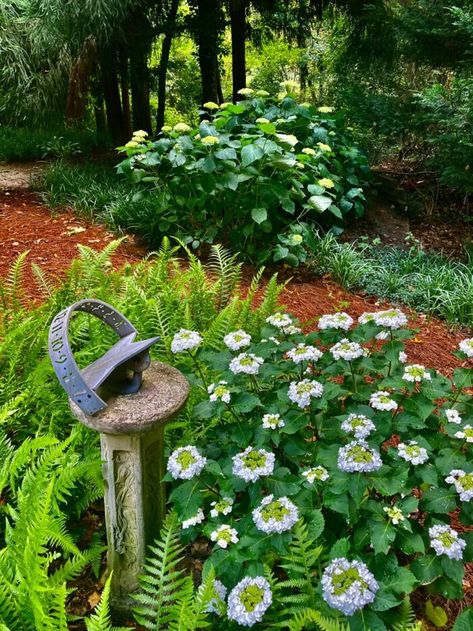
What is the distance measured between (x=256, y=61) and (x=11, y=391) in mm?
12658

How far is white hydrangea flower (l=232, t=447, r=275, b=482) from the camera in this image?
53.0 inches

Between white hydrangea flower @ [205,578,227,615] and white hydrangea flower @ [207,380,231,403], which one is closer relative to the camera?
white hydrangea flower @ [205,578,227,615]

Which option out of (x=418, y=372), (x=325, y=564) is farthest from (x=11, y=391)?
(x=418, y=372)

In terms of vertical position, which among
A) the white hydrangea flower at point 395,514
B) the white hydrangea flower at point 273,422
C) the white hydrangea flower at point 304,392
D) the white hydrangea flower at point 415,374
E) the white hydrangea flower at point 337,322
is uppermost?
the white hydrangea flower at point 337,322

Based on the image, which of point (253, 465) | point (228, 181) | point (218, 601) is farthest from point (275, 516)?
point (228, 181)

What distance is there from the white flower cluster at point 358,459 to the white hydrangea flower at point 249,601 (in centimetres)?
35

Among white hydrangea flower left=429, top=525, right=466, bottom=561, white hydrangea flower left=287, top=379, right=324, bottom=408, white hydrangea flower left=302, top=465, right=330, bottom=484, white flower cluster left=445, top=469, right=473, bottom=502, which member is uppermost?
white hydrangea flower left=287, top=379, right=324, bottom=408

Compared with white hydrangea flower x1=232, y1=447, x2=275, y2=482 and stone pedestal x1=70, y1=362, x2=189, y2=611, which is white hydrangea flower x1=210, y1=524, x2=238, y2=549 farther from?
stone pedestal x1=70, y1=362, x2=189, y2=611

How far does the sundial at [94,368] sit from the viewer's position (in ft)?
4.21

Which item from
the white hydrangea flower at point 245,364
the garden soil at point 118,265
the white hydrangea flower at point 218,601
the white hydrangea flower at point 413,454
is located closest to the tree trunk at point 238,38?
the garden soil at point 118,265

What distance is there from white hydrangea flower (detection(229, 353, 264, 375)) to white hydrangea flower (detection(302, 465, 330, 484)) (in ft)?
1.08

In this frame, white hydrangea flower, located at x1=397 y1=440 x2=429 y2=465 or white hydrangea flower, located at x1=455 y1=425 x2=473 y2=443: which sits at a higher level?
white hydrangea flower, located at x1=455 y1=425 x2=473 y2=443

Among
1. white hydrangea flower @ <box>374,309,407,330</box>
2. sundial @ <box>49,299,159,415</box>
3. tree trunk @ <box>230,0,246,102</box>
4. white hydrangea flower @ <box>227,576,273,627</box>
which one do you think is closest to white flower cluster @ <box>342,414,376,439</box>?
white hydrangea flower @ <box>374,309,407,330</box>

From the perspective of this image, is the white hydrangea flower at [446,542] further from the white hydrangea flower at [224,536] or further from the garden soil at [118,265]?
the garden soil at [118,265]
